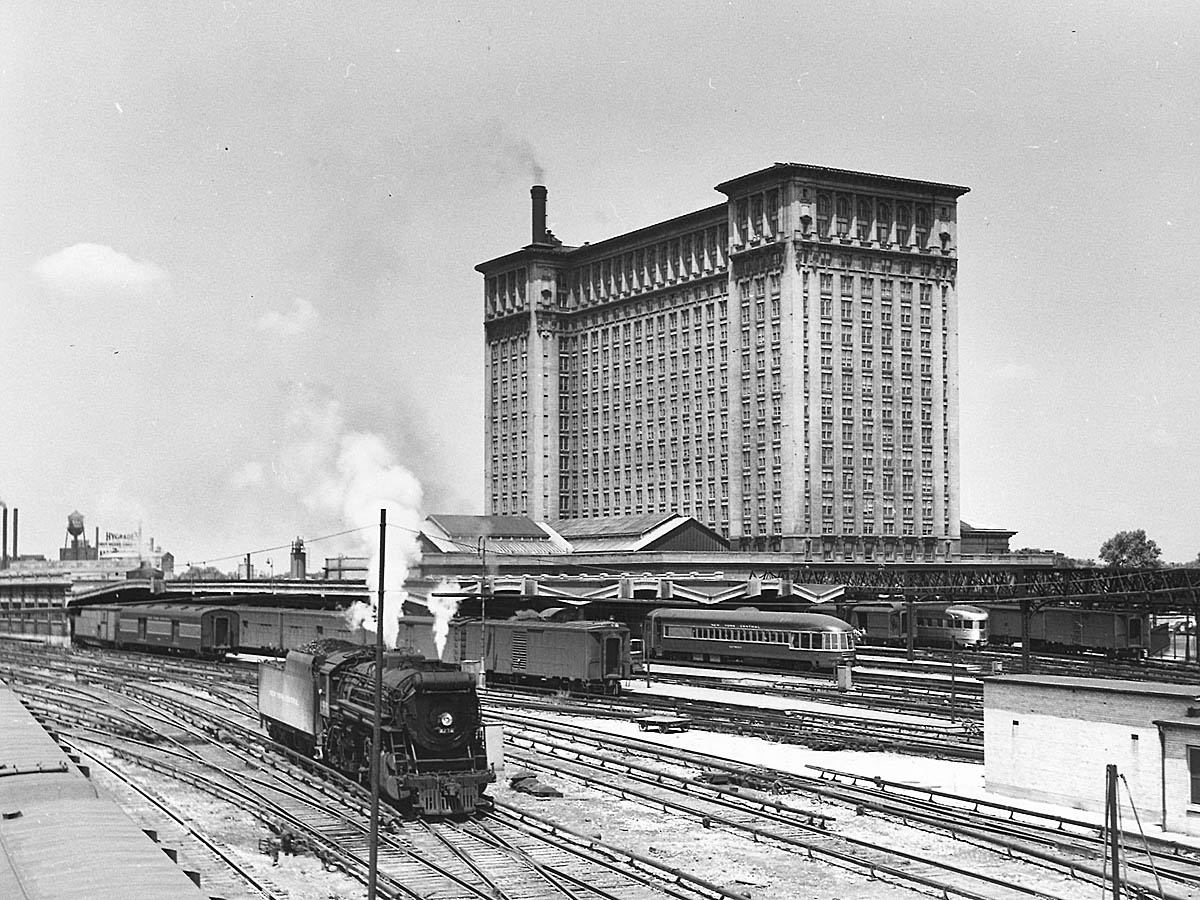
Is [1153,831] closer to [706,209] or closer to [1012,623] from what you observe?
[1012,623]

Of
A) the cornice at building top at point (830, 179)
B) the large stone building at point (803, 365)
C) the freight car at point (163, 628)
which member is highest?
the cornice at building top at point (830, 179)

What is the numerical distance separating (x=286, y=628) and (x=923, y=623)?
38.9 metres

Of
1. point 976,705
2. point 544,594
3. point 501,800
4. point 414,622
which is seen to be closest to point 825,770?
point 501,800

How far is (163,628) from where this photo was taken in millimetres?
90250

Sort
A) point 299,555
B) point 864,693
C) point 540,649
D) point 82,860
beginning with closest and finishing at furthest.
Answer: point 82,860 → point 864,693 → point 540,649 → point 299,555

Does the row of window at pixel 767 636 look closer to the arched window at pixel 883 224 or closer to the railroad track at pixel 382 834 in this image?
the railroad track at pixel 382 834

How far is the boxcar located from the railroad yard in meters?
17.0

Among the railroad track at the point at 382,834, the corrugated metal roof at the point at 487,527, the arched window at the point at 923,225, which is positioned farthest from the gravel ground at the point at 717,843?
the corrugated metal roof at the point at 487,527

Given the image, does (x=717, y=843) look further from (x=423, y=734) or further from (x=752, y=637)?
(x=752, y=637)

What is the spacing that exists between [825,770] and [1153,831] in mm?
8772

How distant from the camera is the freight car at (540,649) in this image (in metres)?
59.2

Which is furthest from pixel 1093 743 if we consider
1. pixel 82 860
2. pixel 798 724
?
pixel 82 860

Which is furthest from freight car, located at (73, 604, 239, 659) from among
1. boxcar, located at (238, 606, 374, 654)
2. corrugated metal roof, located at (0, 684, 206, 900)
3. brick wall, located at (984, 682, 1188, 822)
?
corrugated metal roof, located at (0, 684, 206, 900)

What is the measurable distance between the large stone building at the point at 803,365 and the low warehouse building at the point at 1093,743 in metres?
86.5
